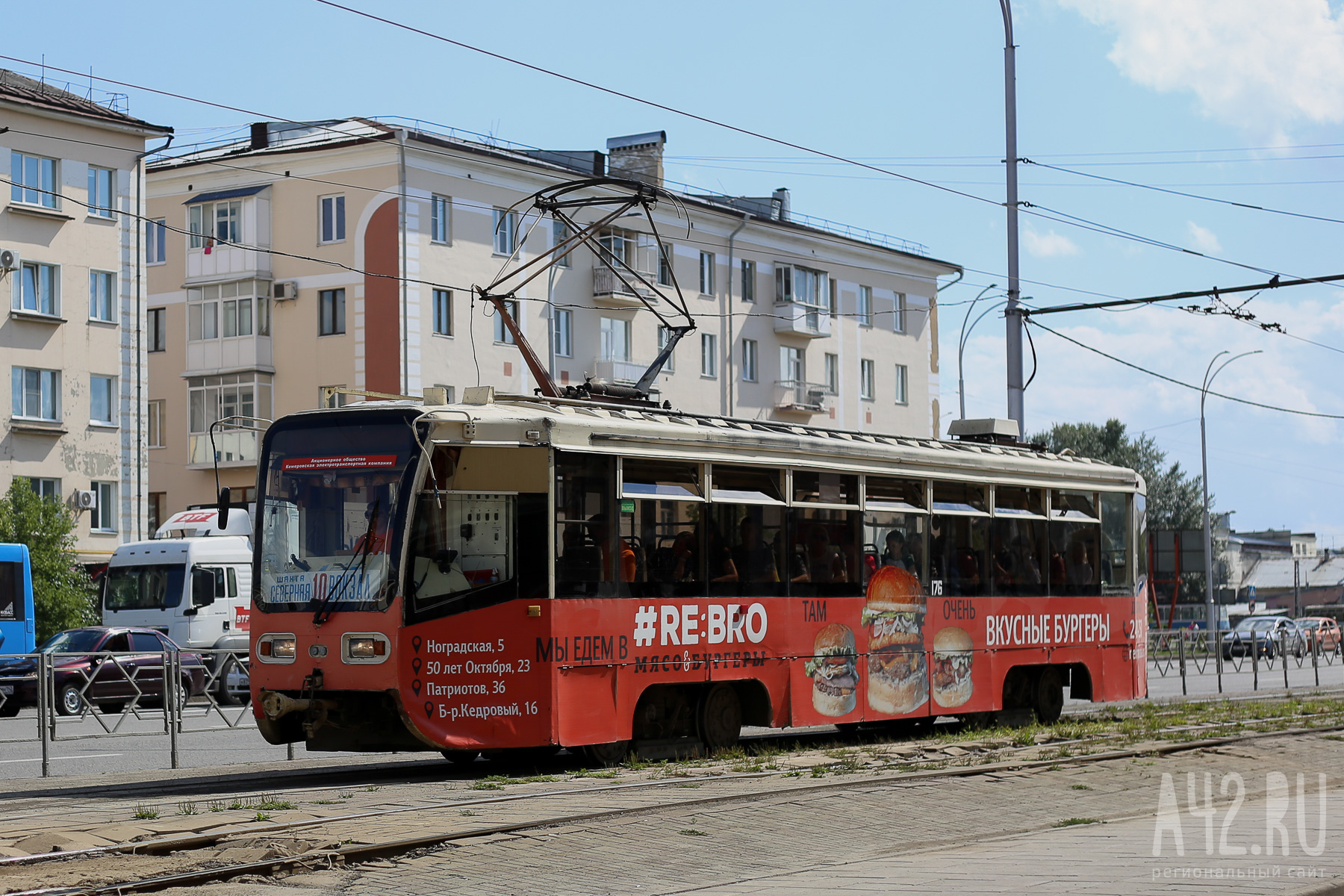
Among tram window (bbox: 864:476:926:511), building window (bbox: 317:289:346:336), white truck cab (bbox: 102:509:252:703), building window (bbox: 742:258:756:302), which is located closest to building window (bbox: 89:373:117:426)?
building window (bbox: 317:289:346:336)

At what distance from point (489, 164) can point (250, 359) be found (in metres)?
9.07

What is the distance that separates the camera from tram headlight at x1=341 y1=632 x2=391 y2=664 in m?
13.5

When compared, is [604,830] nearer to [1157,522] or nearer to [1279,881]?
[1279,881]

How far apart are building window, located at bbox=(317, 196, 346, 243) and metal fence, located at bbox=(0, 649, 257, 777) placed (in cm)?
3063

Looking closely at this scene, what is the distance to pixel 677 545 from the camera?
601 inches

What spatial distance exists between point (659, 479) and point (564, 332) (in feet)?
125

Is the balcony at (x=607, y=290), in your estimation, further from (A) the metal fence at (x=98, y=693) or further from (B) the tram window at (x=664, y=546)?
(B) the tram window at (x=664, y=546)

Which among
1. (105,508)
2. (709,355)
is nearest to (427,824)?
(105,508)

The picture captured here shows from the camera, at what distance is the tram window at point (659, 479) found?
14914 millimetres

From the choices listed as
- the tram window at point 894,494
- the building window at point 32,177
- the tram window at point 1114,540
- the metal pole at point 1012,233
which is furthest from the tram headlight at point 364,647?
the building window at point 32,177

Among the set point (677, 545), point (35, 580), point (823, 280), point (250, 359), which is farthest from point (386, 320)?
point (677, 545)

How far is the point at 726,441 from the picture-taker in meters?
15.9

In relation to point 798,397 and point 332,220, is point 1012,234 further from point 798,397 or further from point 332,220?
point 798,397

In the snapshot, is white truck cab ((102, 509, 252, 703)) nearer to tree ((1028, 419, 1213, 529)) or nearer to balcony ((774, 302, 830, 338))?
balcony ((774, 302, 830, 338))
